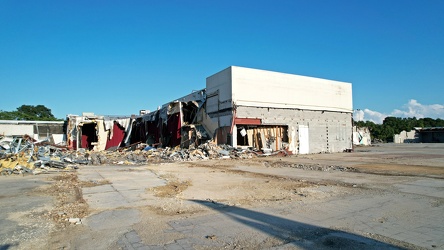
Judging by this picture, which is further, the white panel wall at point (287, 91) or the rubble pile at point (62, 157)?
the white panel wall at point (287, 91)

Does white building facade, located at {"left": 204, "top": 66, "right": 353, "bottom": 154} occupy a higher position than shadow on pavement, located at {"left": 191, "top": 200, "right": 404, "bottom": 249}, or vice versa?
white building facade, located at {"left": 204, "top": 66, "right": 353, "bottom": 154}

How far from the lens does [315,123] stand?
27.2m

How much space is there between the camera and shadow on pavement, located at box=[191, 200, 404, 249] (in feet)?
13.0

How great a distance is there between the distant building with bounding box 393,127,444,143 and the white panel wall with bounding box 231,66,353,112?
40631mm

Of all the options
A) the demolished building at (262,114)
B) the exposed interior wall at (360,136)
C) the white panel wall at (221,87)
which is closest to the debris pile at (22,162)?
the demolished building at (262,114)

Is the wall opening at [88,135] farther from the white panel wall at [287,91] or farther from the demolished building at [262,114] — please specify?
the white panel wall at [287,91]

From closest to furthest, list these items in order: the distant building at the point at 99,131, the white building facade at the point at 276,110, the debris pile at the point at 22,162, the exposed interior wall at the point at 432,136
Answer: the debris pile at the point at 22,162
the white building facade at the point at 276,110
the distant building at the point at 99,131
the exposed interior wall at the point at 432,136

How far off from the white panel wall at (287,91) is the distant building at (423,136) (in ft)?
133

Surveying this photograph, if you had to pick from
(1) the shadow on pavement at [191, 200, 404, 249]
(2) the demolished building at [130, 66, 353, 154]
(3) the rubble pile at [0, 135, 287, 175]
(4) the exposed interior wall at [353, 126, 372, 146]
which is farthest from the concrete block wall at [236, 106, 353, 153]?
(1) the shadow on pavement at [191, 200, 404, 249]

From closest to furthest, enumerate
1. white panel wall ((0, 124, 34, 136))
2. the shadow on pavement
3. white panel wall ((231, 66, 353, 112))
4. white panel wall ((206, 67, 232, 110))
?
the shadow on pavement
white panel wall ((206, 67, 232, 110))
white panel wall ((231, 66, 353, 112))
white panel wall ((0, 124, 34, 136))

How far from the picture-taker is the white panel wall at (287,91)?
897 inches

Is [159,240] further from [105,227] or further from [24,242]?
[24,242]

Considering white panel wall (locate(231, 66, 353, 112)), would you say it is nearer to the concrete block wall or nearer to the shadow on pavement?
the concrete block wall

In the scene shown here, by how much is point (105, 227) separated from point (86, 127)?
34.7 meters
